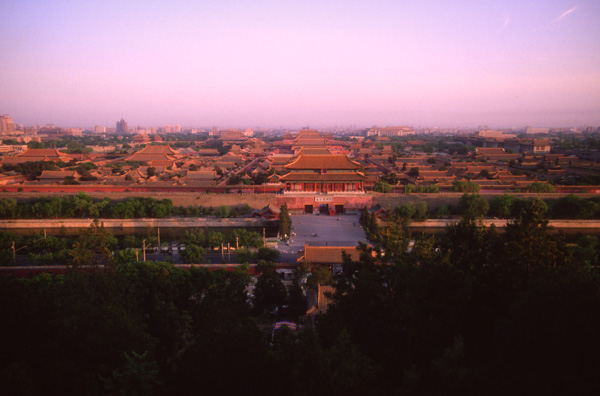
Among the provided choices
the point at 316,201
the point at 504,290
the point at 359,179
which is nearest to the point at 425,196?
the point at 359,179

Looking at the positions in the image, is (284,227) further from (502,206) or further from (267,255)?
(502,206)

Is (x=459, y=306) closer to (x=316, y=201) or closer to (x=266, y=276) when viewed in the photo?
(x=266, y=276)

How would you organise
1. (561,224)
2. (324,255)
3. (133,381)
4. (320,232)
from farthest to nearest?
(561,224) < (320,232) < (324,255) < (133,381)

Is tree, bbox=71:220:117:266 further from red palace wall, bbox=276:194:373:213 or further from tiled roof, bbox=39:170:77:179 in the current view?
tiled roof, bbox=39:170:77:179

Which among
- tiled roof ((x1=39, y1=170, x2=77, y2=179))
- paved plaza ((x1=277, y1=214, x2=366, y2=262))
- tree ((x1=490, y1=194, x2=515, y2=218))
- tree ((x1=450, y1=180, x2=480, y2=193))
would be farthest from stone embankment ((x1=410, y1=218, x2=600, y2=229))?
tiled roof ((x1=39, y1=170, x2=77, y2=179))

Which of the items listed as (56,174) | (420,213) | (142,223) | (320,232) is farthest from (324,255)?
(56,174)

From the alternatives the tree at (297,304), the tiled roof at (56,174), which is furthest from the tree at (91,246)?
the tiled roof at (56,174)

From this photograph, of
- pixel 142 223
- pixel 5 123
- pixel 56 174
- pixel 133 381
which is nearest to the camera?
pixel 133 381
